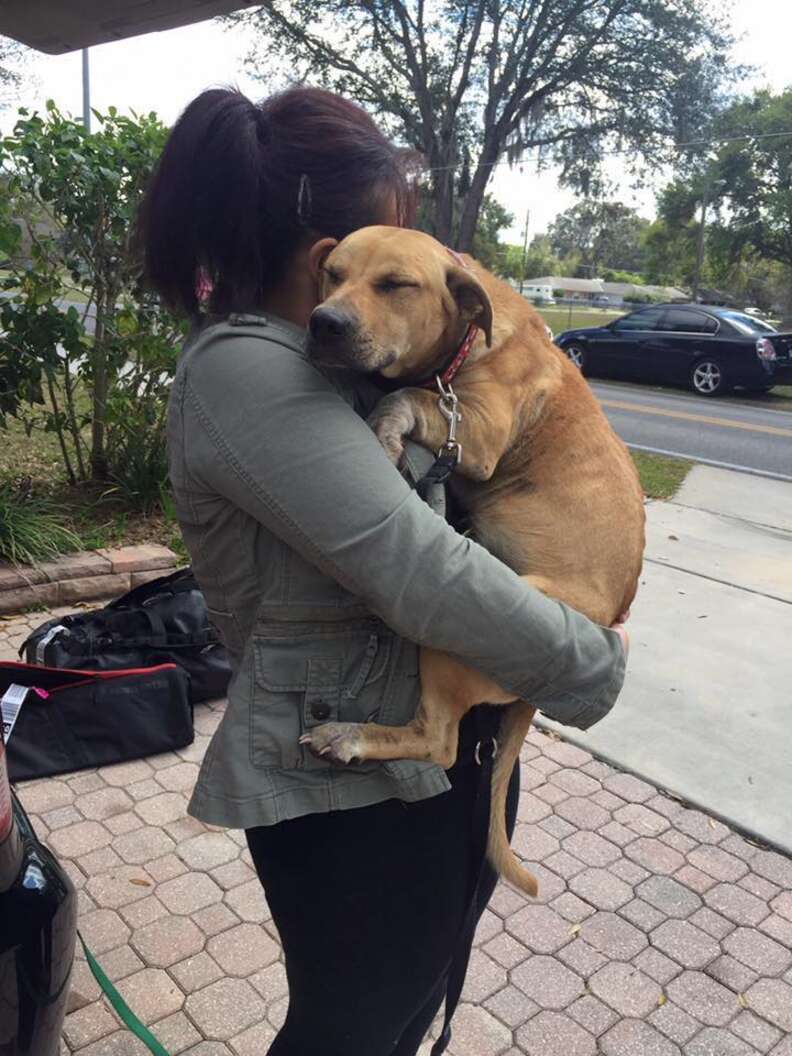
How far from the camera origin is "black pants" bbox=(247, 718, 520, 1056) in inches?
56.6

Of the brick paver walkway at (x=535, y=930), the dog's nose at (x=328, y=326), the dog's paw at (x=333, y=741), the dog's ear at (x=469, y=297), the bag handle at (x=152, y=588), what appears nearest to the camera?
the dog's paw at (x=333, y=741)

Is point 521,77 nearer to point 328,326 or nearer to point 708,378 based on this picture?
point 708,378

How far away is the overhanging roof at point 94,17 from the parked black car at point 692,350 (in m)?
16.5

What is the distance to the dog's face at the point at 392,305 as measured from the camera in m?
1.50

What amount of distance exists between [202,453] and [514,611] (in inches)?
20.0

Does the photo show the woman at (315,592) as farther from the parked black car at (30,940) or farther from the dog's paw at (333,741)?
the parked black car at (30,940)

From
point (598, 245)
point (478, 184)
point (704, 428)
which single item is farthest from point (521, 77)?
point (598, 245)

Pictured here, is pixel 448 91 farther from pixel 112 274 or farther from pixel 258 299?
pixel 258 299

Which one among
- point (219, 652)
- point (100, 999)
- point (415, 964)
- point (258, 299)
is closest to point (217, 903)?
point (100, 999)

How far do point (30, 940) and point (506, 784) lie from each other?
93cm

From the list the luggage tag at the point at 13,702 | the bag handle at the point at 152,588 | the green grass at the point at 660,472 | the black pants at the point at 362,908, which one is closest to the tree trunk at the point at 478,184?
the green grass at the point at 660,472

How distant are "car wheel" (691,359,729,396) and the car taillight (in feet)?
2.50

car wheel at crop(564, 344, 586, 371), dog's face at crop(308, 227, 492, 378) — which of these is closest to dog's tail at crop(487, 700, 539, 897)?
dog's face at crop(308, 227, 492, 378)

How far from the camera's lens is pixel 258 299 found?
4.96 feet
